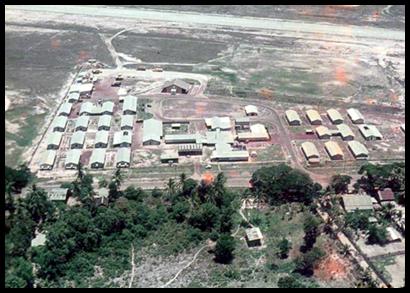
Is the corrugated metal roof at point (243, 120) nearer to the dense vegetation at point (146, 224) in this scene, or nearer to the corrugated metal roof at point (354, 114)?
the dense vegetation at point (146, 224)

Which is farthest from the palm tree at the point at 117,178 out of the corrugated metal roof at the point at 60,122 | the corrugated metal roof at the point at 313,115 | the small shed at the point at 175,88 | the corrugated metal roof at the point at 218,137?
the corrugated metal roof at the point at 313,115

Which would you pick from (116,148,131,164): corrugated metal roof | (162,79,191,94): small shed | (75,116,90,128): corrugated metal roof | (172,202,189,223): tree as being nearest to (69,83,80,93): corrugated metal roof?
(75,116,90,128): corrugated metal roof

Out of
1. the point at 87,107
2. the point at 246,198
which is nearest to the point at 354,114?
the point at 246,198

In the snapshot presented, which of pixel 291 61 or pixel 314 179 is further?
pixel 291 61

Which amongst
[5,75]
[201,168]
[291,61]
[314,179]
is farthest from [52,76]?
[314,179]

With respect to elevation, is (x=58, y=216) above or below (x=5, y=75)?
below
